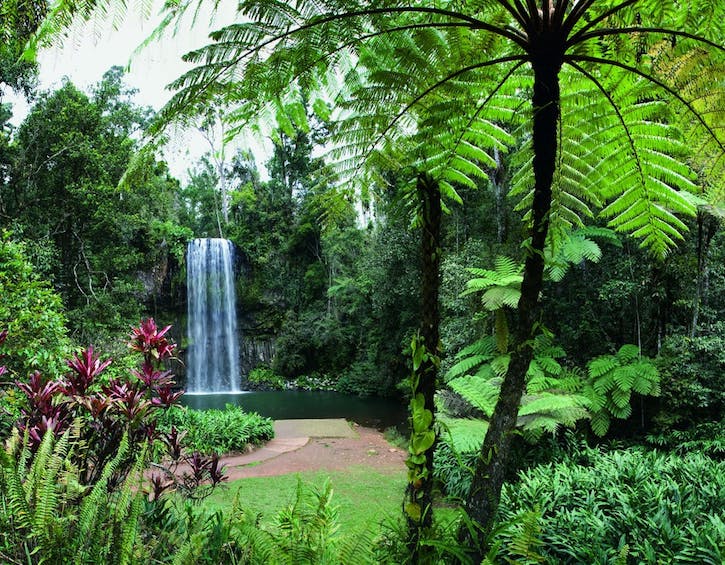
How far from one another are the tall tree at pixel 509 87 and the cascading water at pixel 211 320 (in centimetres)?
1613

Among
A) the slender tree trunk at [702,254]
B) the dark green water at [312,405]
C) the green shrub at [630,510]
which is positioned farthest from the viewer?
the dark green water at [312,405]

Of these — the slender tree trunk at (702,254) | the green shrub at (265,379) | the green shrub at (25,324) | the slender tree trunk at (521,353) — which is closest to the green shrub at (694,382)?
the slender tree trunk at (702,254)

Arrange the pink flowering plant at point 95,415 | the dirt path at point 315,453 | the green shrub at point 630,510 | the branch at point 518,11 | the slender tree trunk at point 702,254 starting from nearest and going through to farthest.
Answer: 1. the branch at point 518,11
2. the green shrub at point 630,510
3. the pink flowering plant at point 95,415
4. the slender tree trunk at point 702,254
5. the dirt path at point 315,453

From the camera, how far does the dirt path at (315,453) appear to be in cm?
588

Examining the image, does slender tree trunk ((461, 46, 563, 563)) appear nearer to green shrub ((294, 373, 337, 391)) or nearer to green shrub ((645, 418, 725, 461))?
green shrub ((645, 418, 725, 461))

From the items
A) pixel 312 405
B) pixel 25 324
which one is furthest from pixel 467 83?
pixel 312 405

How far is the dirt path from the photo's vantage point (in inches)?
231

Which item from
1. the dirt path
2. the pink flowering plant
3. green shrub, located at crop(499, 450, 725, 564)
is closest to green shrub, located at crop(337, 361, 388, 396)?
the dirt path

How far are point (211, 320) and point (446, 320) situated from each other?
443 inches

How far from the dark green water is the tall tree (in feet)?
26.4

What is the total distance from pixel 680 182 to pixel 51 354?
182 inches

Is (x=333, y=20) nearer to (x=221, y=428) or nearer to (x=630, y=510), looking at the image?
(x=630, y=510)

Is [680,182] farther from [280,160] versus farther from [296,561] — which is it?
[280,160]

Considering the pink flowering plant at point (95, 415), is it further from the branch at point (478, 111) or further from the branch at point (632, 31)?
the branch at point (632, 31)
